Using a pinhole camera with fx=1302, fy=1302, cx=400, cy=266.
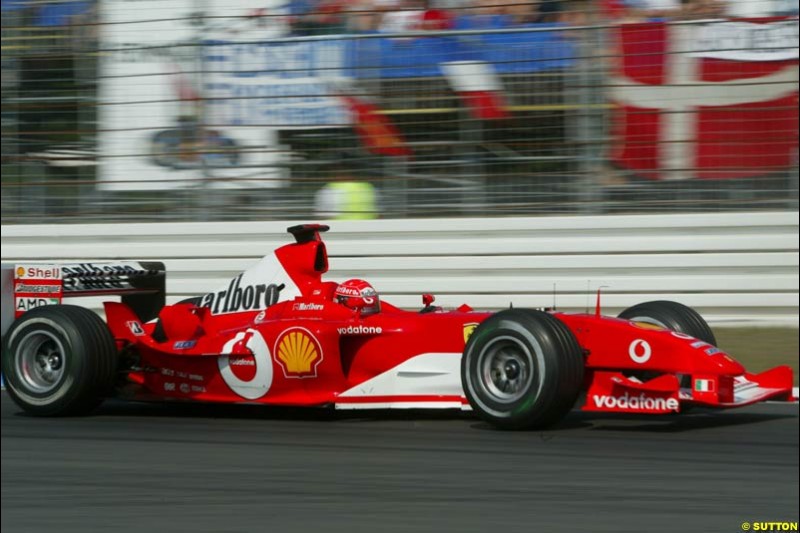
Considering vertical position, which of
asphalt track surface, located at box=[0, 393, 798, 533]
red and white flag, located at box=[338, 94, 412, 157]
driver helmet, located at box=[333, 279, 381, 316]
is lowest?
asphalt track surface, located at box=[0, 393, 798, 533]

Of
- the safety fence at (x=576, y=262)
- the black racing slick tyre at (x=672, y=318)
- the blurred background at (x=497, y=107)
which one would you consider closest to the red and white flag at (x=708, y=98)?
the blurred background at (x=497, y=107)

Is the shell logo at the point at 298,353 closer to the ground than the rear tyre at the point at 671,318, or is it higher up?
closer to the ground

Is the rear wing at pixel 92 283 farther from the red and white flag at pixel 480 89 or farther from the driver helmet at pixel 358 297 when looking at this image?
the red and white flag at pixel 480 89

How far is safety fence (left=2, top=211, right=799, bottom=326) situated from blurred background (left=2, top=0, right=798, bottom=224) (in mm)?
169

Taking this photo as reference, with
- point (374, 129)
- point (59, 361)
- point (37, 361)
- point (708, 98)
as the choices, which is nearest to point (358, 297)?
point (59, 361)

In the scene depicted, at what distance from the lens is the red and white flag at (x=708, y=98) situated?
9477mm

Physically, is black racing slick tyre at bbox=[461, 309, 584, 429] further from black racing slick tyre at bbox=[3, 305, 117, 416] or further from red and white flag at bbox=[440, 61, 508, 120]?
red and white flag at bbox=[440, 61, 508, 120]

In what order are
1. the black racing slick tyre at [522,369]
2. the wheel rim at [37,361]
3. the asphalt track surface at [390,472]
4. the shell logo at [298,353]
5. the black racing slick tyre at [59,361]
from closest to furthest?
the asphalt track surface at [390,472], the black racing slick tyre at [522,369], the shell logo at [298,353], the black racing slick tyre at [59,361], the wheel rim at [37,361]

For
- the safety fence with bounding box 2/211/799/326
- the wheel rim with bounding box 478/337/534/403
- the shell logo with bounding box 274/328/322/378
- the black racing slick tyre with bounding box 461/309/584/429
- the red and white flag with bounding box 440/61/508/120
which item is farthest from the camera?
the red and white flag with bounding box 440/61/508/120

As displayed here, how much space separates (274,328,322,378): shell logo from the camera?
21.3ft

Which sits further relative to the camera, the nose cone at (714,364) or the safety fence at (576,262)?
the safety fence at (576,262)

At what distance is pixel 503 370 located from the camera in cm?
607

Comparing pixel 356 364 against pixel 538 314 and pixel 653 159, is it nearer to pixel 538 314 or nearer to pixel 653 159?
pixel 538 314

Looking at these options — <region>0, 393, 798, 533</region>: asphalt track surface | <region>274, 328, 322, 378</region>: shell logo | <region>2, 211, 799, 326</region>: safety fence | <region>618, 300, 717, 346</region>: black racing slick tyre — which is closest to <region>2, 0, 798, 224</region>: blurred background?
<region>2, 211, 799, 326</region>: safety fence
